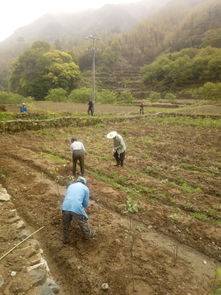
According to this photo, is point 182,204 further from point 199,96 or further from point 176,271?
point 199,96

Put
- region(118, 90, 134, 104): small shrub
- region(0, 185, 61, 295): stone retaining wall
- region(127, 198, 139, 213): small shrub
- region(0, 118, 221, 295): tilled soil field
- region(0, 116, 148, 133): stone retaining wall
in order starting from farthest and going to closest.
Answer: region(118, 90, 134, 104): small shrub
region(0, 116, 148, 133): stone retaining wall
region(127, 198, 139, 213): small shrub
region(0, 118, 221, 295): tilled soil field
region(0, 185, 61, 295): stone retaining wall

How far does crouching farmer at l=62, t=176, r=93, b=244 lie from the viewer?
776 centimetres

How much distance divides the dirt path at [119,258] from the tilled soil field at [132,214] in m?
0.02

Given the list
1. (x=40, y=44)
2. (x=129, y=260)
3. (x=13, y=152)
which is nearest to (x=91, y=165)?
(x=13, y=152)

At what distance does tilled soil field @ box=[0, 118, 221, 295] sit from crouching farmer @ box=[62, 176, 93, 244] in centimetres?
31

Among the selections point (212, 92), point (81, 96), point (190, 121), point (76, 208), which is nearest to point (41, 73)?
point (81, 96)

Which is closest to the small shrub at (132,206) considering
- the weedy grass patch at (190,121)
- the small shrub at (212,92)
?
the weedy grass patch at (190,121)

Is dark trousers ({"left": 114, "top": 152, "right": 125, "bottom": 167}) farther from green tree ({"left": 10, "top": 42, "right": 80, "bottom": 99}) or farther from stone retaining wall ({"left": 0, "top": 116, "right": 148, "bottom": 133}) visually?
green tree ({"left": 10, "top": 42, "right": 80, "bottom": 99})

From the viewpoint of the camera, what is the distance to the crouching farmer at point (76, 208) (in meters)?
7.76

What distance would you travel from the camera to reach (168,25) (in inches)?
5807

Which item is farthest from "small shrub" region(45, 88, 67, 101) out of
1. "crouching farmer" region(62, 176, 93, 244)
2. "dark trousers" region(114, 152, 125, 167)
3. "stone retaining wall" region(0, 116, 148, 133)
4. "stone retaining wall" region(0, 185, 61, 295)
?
"crouching farmer" region(62, 176, 93, 244)

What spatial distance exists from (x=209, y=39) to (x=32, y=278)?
93.4 metres

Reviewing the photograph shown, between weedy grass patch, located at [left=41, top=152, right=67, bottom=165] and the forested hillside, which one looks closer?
weedy grass patch, located at [left=41, top=152, right=67, bottom=165]

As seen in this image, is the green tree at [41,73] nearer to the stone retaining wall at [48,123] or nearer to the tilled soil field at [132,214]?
the stone retaining wall at [48,123]
